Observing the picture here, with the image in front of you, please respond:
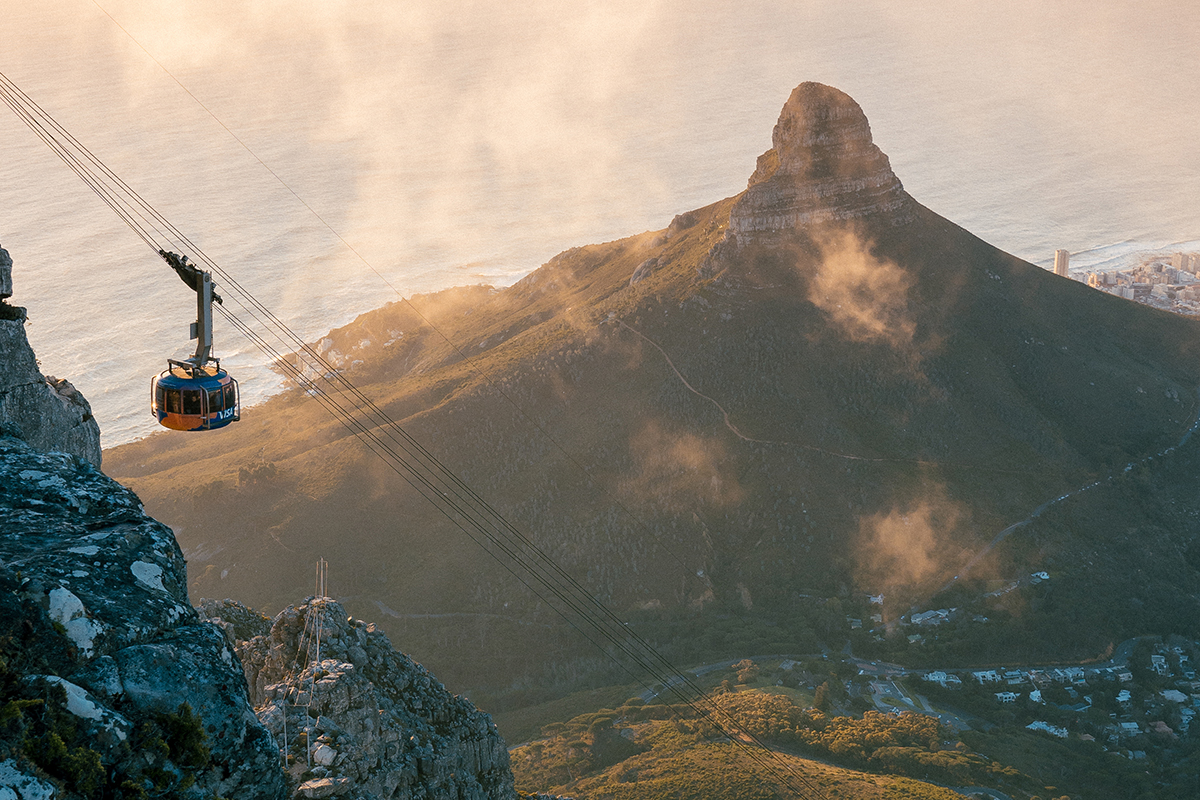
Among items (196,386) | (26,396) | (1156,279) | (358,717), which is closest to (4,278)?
(26,396)

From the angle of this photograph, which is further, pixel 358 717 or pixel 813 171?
pixel 813 171

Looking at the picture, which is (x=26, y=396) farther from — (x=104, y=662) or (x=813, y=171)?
(x=813, y=171)

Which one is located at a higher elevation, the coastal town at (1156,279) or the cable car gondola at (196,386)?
the coastal town at (1156,279)

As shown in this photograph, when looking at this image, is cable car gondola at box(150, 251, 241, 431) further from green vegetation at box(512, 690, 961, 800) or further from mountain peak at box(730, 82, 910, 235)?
mountain peak at box(730, 82, 910, 235)

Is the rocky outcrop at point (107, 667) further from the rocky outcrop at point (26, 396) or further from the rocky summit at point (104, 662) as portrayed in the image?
the rocky outcrop at point (26, 396)

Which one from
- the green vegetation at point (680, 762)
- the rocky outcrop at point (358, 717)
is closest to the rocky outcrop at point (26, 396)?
the rocky outcrop at point (358, 717)

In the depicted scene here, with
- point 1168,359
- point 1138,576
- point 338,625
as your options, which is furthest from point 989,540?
point 338,625
